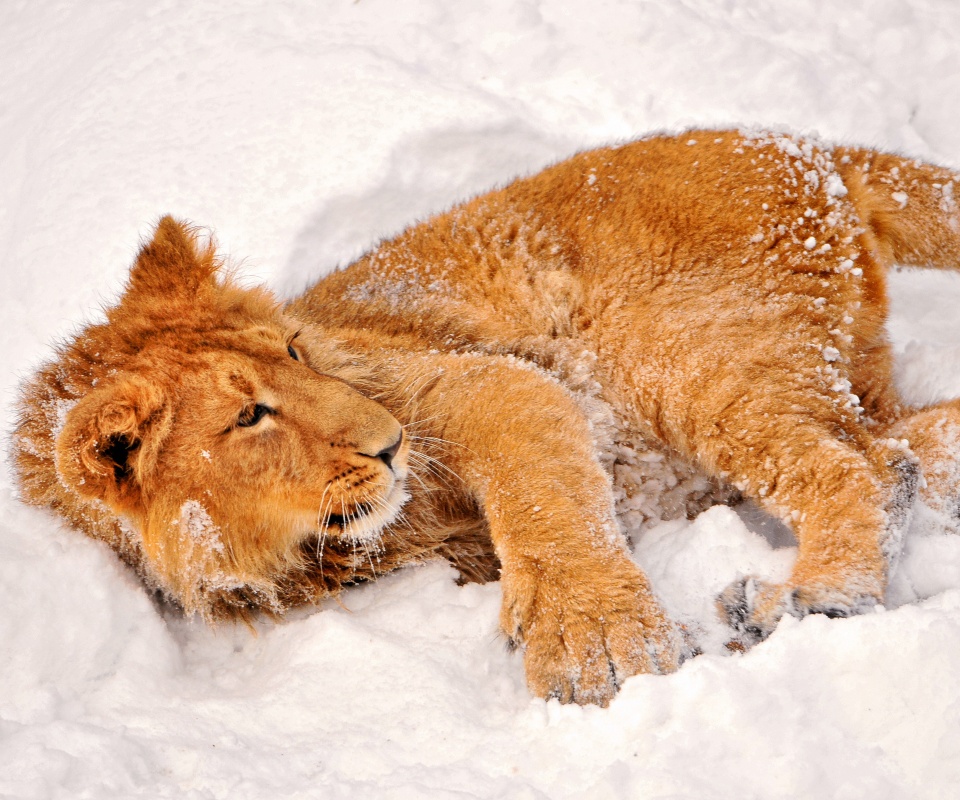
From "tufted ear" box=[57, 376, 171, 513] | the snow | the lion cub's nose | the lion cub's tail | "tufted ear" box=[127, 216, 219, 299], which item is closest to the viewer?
the snow

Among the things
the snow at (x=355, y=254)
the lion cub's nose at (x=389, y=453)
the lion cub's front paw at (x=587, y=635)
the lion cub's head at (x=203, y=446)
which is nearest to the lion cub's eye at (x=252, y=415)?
the lion cub's head at (x=203, y=446)

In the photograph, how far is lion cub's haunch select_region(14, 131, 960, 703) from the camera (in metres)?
3.03

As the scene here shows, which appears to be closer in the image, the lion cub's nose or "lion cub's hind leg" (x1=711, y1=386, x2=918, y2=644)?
"lion cub's hind leg" (x1=711, y1=386, x2=918, y2=644)

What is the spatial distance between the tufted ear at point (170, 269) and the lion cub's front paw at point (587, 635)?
171cm

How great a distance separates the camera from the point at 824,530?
10.3ft

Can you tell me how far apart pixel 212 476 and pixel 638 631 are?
5.13 ft

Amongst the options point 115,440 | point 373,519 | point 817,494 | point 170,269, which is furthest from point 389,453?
point 817,494

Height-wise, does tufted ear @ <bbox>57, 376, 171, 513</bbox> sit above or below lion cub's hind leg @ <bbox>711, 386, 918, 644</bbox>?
above

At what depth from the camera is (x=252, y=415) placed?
10.2ft

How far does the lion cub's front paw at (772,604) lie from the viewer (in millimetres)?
2922

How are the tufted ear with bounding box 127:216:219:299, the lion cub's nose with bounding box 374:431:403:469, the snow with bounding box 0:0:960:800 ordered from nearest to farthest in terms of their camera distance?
the snow with bounding box 0:0:960:800, the lion cub's nose with bounding box 374:431:403:469, the tufted ear with bounding box 127:216:219:299

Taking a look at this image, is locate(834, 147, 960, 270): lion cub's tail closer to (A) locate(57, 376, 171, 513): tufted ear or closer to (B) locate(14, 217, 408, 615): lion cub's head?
(B) locate(14, 217, 408, 615): lion cub's head

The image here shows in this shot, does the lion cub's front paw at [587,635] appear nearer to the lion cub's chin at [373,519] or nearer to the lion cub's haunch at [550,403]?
the lion cub's haunch at [550,403]

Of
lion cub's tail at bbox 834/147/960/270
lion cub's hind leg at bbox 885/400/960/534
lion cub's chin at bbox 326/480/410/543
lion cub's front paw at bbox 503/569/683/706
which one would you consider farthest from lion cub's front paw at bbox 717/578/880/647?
lion cub's tail at bbox 834/147/960/270
